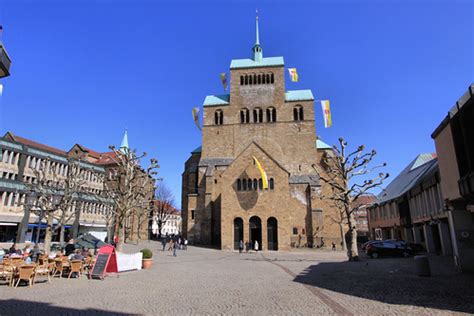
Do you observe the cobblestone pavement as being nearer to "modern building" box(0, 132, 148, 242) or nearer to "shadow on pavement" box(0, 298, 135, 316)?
"shadow on pavement" box(0, 298, 135, 316)

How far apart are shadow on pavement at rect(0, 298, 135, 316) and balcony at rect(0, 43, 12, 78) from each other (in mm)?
6849

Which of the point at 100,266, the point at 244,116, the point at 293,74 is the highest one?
the point at 293,74

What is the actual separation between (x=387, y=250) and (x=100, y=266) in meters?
25.2

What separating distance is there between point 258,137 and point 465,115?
1538 inches

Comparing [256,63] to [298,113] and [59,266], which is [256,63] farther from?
[59,266]

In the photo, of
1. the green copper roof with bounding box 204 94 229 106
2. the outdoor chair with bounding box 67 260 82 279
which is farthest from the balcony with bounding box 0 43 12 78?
the green copper roof with bounding box 204 94 229 106

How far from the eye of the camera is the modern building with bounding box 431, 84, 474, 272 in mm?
12891

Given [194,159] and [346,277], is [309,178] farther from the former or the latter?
[346,277]

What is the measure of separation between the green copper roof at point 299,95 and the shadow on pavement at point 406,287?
39.5 m

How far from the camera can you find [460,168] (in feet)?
47.1

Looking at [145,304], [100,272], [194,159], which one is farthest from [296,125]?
[145,304]

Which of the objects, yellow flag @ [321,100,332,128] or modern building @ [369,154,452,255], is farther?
yellow flag @ [321,100,332,128]

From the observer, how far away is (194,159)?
56688 mm

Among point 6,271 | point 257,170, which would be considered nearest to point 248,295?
point 6,271
